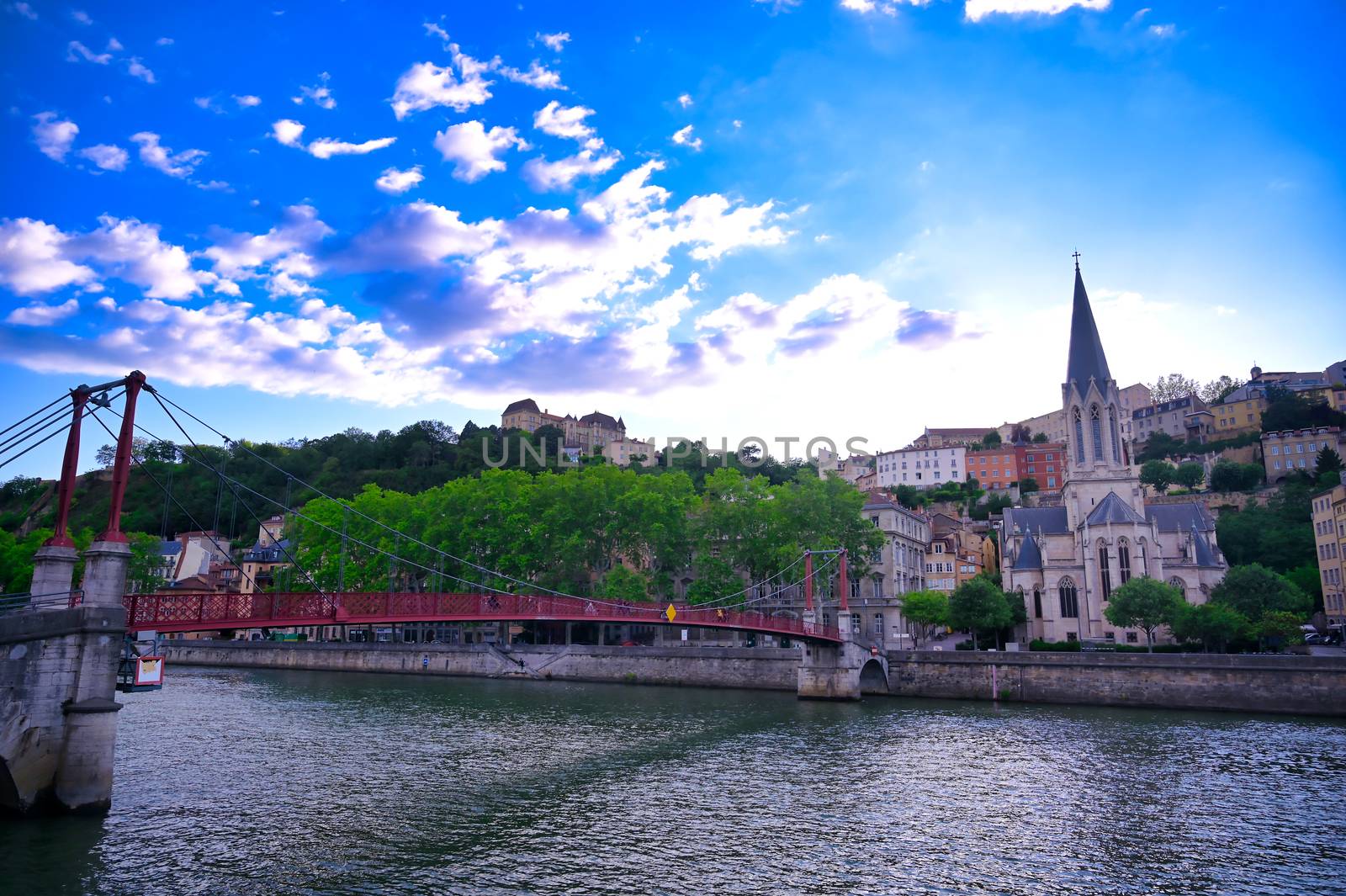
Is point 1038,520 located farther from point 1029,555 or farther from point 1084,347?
point 1084,347

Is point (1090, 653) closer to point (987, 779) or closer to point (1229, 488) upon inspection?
point (987, 779)

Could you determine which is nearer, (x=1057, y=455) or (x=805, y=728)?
(x=805, y=728)

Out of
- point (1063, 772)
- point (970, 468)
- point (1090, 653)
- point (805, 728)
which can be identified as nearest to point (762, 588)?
point (1090, 653)

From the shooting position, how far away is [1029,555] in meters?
55.2

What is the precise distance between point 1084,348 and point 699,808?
50055 mm

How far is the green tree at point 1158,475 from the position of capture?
277 feet

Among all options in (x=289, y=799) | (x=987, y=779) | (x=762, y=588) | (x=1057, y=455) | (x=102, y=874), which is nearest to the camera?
(x=102, y=874)

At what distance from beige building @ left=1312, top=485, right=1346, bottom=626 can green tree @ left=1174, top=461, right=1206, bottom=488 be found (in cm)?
3507

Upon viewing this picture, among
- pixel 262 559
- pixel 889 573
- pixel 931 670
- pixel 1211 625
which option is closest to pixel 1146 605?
pixel 1211 625

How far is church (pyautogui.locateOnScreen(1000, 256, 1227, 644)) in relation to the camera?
164 feet

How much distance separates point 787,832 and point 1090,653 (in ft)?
81.1

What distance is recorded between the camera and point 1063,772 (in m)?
20.2

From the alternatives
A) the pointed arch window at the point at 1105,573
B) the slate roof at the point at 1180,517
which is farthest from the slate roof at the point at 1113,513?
the slate roof at the point at 1180,517

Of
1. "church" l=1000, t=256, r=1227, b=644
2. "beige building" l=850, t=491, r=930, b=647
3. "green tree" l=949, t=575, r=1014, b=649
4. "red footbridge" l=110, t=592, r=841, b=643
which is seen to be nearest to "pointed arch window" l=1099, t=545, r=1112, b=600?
"church" l=1000, t=256, r=1227, b=644
